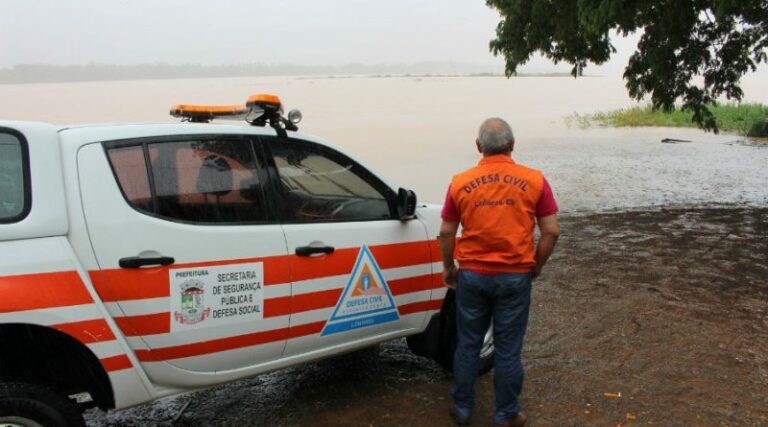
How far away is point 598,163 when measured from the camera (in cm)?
1986

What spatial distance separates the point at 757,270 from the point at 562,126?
95.9ft

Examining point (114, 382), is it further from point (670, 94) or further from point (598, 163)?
point (598, 163)

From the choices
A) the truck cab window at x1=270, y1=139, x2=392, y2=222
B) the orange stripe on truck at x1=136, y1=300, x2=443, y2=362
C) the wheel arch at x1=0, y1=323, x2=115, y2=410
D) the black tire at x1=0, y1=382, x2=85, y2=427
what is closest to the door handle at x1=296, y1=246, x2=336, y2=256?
the truck cab window at x1=270, y1=139, x2=392, y2=222

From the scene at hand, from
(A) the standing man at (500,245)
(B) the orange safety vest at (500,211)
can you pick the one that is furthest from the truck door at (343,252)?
(B) the orange safety vest at (500,211)

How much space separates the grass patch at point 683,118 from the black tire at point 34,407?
23916mm

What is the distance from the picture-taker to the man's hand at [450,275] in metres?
3.70

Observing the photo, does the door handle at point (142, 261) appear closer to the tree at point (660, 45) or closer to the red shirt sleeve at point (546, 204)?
the red shirt sleeve at point (546, 204)

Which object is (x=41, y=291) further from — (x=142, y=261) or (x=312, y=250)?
(x=312, y=250)

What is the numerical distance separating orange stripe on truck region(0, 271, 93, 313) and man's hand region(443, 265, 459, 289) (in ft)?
6.07

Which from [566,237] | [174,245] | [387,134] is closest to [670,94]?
[566,237]

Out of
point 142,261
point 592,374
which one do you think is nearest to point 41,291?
point 142,261

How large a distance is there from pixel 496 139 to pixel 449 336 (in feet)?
4.71

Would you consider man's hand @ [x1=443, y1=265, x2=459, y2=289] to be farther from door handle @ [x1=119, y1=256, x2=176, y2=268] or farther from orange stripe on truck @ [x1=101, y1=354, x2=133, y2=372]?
orange stripe on truck @ [x1=101, y1=354, x2=133, y2=372]

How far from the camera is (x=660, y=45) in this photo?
952 cm
